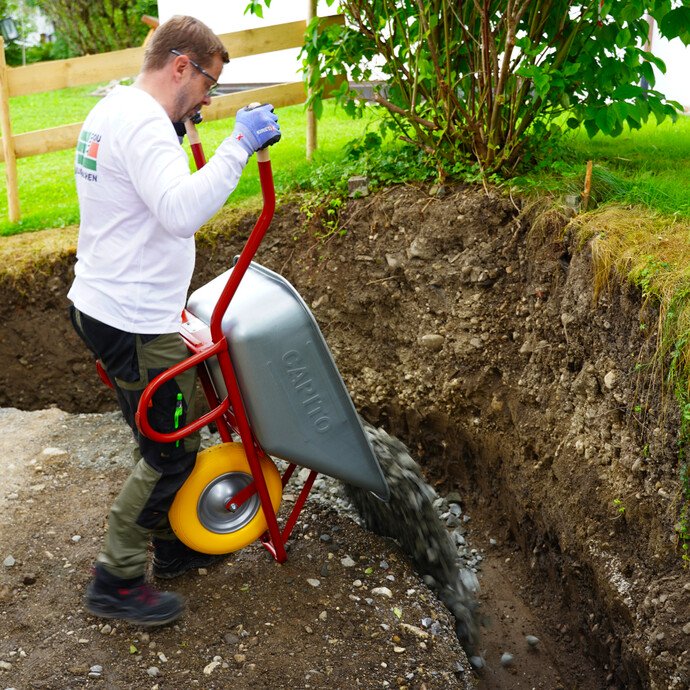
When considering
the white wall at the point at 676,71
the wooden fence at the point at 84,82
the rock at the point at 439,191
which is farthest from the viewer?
the white wall at the point at 676,71

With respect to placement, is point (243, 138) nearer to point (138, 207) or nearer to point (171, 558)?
point (138, 207)

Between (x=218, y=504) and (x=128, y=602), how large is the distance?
47cm

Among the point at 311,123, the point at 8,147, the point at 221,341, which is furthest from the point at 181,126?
the point at 8,147

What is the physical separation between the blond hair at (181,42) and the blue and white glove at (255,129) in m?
0.25

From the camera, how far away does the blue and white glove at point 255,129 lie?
2299 mm

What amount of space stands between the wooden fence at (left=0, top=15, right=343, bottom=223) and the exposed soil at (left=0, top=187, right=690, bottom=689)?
115cm

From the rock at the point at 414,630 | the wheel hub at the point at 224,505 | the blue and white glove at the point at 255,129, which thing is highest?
the blue and white glove at the point at 255,129

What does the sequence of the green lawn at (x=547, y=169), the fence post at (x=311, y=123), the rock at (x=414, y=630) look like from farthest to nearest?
1. the fence post at (x=311, y=123)
2. the green lawn at (x=547, y=169)
3. the rock at (x=414, y=630)

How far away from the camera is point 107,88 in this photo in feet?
41.0

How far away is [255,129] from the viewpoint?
7.55 ft

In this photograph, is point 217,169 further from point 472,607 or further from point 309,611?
point 472,607

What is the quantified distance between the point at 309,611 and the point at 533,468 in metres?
1.22

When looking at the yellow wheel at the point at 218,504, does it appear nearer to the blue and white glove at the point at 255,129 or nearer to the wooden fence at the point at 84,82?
the blue and white glove at the point at 255,129

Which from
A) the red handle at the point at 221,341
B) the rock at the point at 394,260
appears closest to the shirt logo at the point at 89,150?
the red handle at the point at 221,341
